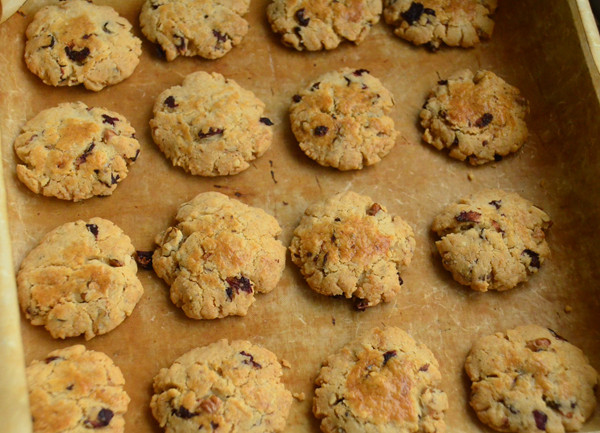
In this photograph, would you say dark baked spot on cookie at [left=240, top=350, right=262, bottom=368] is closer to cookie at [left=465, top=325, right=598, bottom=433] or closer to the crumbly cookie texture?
cookie at [left=465, top=325, right=598, bottom=433]

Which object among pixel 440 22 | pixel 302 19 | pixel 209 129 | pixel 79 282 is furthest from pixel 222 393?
pixel 440 22

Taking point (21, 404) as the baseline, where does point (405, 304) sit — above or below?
below

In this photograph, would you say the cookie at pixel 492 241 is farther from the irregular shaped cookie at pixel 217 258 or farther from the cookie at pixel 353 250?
the irregular shaped cookie at pixel 217 258

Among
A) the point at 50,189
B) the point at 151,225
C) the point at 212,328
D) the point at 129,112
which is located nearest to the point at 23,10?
the point at 129,112

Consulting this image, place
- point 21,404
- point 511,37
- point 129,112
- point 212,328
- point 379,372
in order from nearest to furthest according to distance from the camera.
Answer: point 21,404, point 379,372, point 212,328, point 129,112, point 511,37

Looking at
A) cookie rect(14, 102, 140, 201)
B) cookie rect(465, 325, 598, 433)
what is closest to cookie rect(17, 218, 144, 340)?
cookie rect(14, 102, 140, 201)

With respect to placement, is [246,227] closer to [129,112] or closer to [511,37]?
[129,112]

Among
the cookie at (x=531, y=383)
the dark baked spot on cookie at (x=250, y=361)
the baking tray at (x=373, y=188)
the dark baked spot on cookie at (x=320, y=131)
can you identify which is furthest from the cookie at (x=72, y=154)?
the cookie at (x=531, y=383)
